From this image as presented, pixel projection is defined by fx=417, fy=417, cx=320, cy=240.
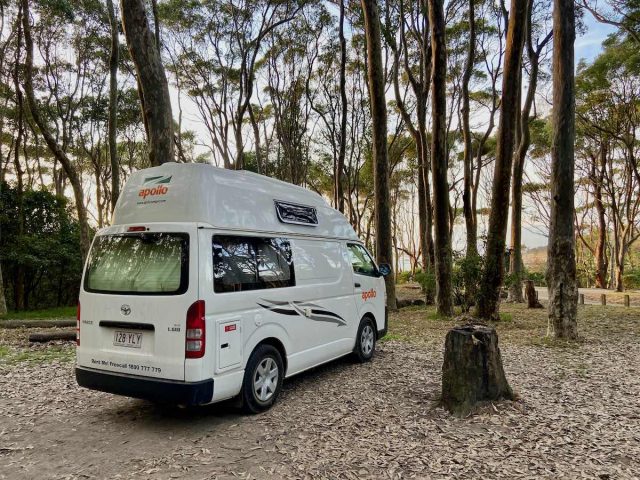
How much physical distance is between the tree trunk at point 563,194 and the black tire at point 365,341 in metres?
3.42

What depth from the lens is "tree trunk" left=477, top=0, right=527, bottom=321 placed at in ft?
28.5

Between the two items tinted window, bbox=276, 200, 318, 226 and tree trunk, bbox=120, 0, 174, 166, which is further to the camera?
tree trunk, bbox=120, 0, 174, 166

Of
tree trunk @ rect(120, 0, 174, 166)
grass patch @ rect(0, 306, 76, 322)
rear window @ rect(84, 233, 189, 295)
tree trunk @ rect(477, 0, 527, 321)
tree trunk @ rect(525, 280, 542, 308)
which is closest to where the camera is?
rear window @ rect(84, 233, 189, 295)

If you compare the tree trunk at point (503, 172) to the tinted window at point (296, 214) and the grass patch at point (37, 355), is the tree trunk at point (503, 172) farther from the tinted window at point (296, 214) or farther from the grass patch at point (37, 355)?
the grass patch at point (37, 355)

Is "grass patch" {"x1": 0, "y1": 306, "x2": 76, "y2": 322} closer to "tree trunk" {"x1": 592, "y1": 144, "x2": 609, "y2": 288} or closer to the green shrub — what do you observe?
"tree trunk" {"x1": 592, "y1": 144, "x2": 609, "y2": 288}

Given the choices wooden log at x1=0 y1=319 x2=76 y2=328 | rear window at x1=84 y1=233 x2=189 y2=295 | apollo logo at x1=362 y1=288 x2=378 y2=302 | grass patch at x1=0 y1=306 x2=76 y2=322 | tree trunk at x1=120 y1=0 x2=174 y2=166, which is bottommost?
grass patch at x1=0 y1=306 x2=76 y2=322

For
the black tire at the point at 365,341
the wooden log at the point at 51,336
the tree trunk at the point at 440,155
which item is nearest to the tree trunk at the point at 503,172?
the tree trunk at the point at 440,155

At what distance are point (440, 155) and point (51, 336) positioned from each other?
31.3ft

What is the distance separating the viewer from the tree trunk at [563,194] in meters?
7.22

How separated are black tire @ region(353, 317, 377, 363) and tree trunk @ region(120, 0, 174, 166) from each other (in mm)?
4801

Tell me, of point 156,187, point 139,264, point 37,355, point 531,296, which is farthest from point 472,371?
point 531,296

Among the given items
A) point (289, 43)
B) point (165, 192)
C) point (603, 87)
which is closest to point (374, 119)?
point (165, 192)

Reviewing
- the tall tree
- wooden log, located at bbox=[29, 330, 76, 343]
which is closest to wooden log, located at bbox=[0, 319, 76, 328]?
wooden log, located at bbox=[29, 330, 76, 343]

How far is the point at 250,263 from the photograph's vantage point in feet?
14.0
